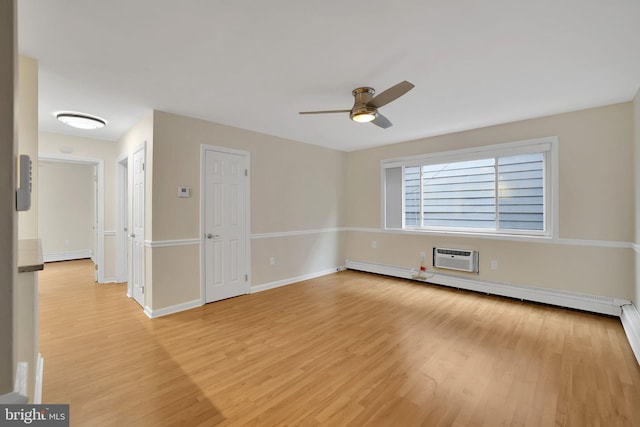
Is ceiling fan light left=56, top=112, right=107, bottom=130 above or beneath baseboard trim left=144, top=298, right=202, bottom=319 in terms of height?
Result: above

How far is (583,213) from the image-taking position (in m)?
3.44

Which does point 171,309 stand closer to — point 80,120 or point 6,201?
point 80,120

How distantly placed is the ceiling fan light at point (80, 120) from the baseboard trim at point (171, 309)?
251cm

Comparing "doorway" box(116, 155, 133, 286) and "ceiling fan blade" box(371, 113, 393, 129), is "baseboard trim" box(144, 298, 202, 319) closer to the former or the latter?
"doorway" box(116, 155, 133, 286)

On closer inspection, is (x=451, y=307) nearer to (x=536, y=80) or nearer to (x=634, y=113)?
(x=536, y=80)

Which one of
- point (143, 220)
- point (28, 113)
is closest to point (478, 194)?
point (143, 220)

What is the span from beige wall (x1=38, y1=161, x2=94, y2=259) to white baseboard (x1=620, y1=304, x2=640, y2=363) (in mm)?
9830

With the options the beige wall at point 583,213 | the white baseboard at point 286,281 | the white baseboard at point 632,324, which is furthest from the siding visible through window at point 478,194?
the white baseboard at point 286,281

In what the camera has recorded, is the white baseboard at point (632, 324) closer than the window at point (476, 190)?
Yes

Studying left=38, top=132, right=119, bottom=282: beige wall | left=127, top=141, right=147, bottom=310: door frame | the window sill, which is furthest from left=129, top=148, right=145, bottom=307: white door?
the window sill

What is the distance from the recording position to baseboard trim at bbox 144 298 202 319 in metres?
3.30

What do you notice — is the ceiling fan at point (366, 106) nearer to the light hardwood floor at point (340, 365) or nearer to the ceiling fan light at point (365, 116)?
the ceiling fan light at point (365, 116)

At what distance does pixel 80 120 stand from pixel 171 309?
2680 millimetres

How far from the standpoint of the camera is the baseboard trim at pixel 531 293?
3.30 m
